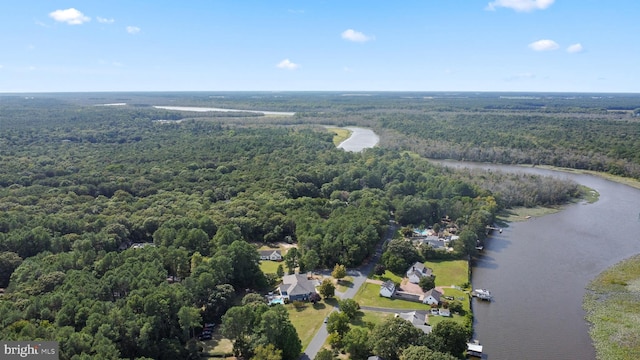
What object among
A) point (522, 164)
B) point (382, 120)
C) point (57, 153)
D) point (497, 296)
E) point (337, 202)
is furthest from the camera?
point (382, 120)

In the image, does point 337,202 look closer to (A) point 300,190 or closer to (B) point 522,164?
(A) point 300,190

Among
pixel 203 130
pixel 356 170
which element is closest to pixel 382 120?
pixel 203 130

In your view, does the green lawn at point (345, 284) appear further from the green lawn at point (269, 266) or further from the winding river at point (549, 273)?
the winding river at point (549, 273)

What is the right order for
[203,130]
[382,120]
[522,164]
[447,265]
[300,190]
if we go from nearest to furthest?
[447,265] < [300,190] < [522,164] < [203,130] < [382,120]

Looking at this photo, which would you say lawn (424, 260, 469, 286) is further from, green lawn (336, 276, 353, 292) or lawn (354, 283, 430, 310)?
green lawn (336, 276, 353, 292)

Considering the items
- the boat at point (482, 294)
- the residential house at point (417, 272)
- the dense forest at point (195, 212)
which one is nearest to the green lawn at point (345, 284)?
the dense forest at point (195, 212)

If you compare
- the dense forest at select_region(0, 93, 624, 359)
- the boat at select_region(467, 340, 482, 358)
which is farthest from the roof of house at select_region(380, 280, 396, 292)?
the boat at select_region(467, 340, 482, 358)
